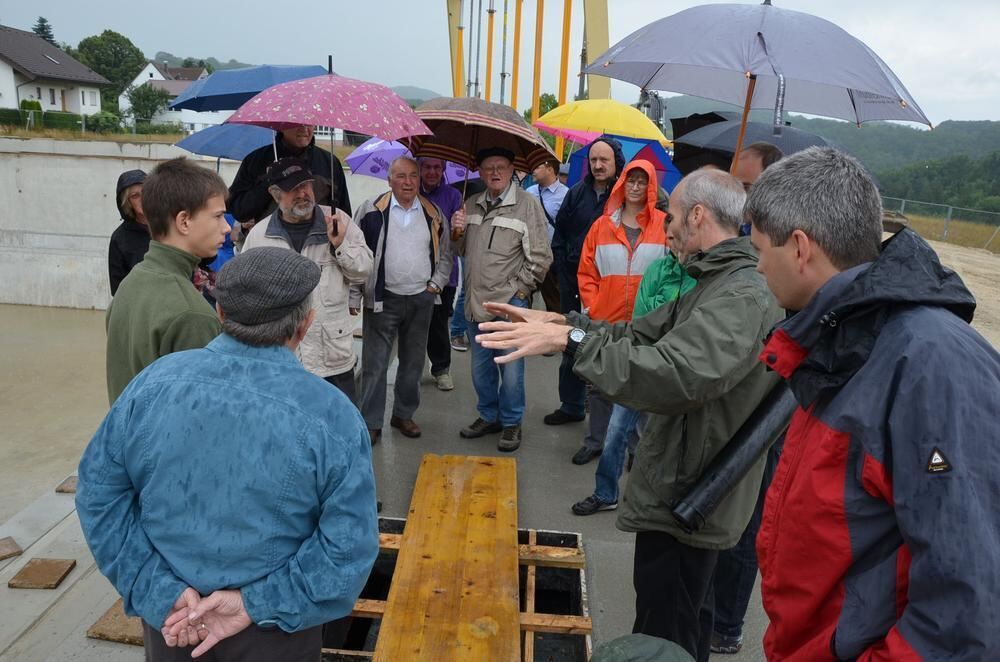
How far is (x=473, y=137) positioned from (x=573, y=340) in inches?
130

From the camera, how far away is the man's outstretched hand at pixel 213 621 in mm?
1681

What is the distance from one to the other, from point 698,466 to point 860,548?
39.6 inches

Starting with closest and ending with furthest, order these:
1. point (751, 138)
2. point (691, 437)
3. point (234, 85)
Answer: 1. point (691, 437)
2. point (751, 138)
3. point (234, 85)

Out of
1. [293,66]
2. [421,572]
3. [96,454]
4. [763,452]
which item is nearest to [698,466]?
[763,452]

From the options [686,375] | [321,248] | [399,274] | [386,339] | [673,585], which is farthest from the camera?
[386,339]

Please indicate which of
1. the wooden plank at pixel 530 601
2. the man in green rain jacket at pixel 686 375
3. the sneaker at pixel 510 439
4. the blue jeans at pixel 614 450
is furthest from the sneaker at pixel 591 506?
the man in green rain jacket at pixel 686 375

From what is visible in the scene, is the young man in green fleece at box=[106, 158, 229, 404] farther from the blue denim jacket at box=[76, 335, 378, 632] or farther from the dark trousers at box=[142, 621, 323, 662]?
the dark trousers at box=[142, 621, 323, 662]

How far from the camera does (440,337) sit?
610cm

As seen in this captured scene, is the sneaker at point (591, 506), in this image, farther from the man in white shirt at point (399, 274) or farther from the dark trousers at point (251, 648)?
the dark trousers at point (251, 648)

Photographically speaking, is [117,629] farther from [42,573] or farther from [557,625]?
[557,625]

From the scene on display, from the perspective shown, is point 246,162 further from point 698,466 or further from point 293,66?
point 698,466

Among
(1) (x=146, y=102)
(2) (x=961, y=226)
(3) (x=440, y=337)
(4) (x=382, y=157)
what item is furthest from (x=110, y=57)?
(3) (x=440, y=337)

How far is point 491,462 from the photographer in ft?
13.7

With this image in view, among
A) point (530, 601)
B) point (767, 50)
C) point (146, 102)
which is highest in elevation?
point (146, 102)
